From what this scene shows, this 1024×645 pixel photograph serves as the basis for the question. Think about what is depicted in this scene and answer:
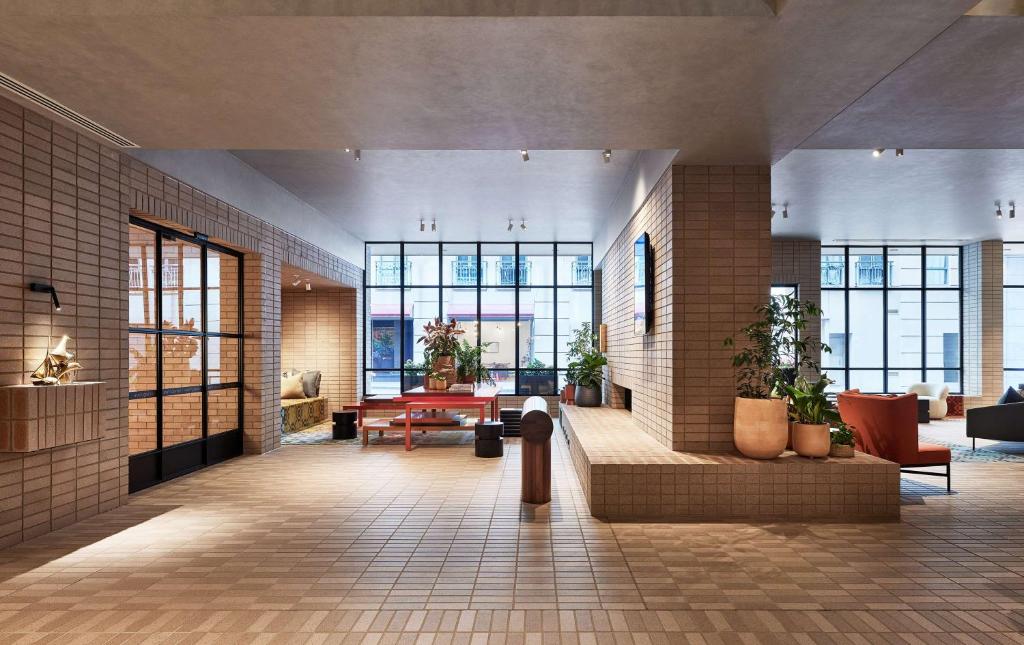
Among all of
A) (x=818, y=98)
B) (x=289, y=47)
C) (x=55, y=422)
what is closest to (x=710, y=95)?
(x=818, y=98)

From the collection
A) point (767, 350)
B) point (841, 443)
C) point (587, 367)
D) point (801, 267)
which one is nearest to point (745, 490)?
point (841, 443)

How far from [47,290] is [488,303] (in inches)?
362

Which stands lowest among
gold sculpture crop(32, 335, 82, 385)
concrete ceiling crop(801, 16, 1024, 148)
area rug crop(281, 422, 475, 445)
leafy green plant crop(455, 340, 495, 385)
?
area rug crop(281, 422, 475, 445)

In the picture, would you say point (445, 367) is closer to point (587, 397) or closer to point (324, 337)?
point (587, 397)

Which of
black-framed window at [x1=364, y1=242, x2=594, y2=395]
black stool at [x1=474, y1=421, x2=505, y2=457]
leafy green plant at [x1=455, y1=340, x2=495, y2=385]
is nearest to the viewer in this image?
black stool at [x1=474, y1=421, x2=505, y2=457]

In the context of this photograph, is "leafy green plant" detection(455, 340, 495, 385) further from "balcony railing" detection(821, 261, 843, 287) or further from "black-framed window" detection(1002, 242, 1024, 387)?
"black-framed window" detection(1002, 242, 1024, 387)

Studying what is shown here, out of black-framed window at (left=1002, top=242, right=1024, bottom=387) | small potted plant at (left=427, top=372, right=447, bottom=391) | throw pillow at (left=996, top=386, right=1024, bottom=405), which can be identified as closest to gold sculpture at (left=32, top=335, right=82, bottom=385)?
small potted plant at (left=427, top=372, right=447, bottom=391)

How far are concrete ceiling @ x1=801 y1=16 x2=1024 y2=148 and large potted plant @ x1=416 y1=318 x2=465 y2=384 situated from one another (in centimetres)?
Result: 567

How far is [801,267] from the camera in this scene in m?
12.2

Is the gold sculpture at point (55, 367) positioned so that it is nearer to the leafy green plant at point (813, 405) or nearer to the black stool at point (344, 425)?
the black stool at point (344, 425)

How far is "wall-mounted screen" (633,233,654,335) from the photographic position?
20.7 feet

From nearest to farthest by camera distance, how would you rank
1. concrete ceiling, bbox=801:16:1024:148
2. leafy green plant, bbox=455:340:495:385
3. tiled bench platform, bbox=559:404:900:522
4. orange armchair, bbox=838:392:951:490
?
1. concrete ceiling, bbox=801:16:1024:148
2. tiled bench platform, bbox=559:404:900:522
3. orange armchair, bbox=838:392:951:490
4. leafy green plant, bbox=455:340:495:385

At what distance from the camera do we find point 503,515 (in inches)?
196

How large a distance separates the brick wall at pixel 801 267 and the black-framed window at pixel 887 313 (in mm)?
828
